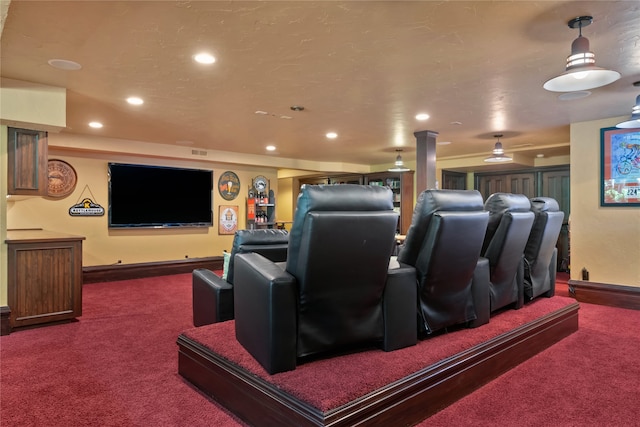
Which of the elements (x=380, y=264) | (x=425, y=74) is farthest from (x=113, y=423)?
(x=425, y=74)

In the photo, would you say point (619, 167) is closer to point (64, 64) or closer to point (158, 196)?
point (64, 64)

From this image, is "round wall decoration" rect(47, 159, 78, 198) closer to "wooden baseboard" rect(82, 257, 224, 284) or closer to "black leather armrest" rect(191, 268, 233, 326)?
"wooden baseboard" rect(82, 257, 224, 284)

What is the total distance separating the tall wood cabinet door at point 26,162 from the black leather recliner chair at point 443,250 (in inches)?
142

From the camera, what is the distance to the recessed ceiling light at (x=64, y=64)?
119 inches

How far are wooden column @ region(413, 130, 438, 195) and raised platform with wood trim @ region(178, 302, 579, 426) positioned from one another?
3.04m

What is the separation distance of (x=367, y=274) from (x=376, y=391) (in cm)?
55

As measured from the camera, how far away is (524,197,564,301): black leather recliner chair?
3479mm

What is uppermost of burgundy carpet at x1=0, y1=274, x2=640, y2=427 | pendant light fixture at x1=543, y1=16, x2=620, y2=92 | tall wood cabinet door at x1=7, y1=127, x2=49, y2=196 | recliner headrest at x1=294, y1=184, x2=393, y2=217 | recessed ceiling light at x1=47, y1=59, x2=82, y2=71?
recessed ceiling light at x1=47, y1=59, x2=82, y2=71

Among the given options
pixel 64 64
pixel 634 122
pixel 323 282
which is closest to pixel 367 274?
pixel 323 282

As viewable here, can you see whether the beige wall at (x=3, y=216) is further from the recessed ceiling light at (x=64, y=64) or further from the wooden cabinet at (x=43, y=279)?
the recessed ceiling light at (x=64, y=64)

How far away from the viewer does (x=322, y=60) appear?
3.00m

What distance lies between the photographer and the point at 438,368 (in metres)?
2.14

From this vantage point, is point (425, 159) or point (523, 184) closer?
point (425, 159)

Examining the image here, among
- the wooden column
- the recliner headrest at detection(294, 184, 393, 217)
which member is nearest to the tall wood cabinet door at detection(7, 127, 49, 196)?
the recliner headrest at detection(294, 184, 393, 217)
